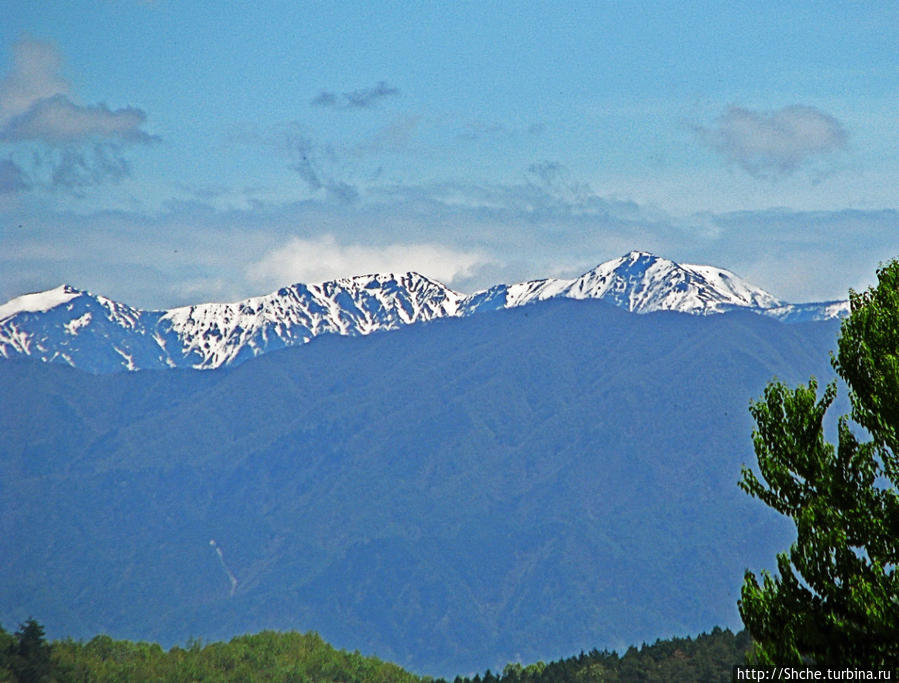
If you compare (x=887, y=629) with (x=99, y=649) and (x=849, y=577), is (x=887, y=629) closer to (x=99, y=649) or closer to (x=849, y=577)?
(x=849, y=577)

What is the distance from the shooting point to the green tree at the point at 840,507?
3381 centimetres

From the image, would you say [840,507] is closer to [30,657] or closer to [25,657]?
[25,657]

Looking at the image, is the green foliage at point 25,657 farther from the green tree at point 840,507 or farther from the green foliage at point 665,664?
the green tree at point 840,507

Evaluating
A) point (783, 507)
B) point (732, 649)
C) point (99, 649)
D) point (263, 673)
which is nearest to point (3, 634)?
point (99, 649)

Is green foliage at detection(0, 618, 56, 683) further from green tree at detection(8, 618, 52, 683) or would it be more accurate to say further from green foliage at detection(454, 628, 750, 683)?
green foliage at detection(454, 628, 750, 683)

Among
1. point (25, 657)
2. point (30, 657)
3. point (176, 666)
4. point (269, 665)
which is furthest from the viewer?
point (269, 665)

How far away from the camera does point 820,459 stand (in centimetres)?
3594

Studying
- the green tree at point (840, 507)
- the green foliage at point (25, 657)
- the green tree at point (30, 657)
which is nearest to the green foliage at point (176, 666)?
the green tree at point (30, 657)

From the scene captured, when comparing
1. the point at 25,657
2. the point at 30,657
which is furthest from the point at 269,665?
the point at 25,657

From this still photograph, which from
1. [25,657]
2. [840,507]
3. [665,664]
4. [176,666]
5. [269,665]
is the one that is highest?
[176,666]

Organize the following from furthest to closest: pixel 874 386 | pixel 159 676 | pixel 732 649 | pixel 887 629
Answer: pixel 159 676, pixel 732 649, pixel 874 386, pixel 887 629

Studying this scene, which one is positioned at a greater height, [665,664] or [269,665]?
[269,665]

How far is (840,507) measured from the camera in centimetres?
3525

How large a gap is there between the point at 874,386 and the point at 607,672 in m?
133
